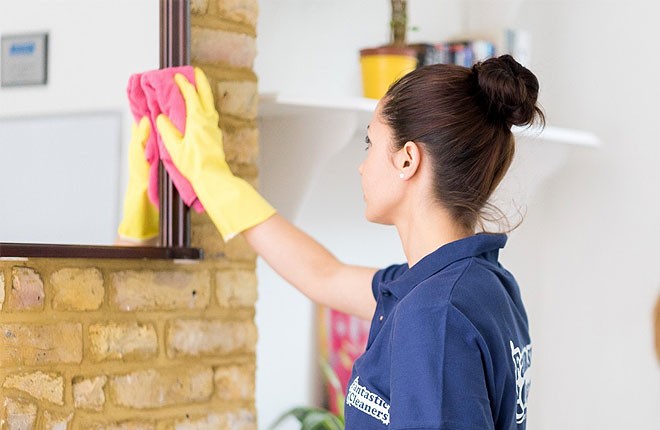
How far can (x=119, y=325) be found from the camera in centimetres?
166

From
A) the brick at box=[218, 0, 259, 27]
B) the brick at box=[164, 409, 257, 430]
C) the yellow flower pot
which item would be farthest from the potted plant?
the brick at box=[164, 409, 257, 430]

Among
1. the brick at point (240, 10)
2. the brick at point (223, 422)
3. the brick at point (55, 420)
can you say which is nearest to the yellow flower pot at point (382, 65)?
the brick at point (240, 10)

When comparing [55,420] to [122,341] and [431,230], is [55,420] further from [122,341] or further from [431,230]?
[431,230]

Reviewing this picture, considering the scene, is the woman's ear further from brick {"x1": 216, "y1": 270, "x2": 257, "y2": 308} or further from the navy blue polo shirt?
brick {"x1": 216, "y1": 270, "x2": 257, "y2": 308}

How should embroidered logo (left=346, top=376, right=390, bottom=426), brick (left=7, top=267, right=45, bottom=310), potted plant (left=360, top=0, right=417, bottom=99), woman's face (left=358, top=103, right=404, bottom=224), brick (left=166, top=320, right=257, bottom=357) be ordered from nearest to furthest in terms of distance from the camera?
embroidered logo (left=346, top=376, right=390, bottom=426), woman's face (left=358, top=103, right=404, bottom=224), brick (left=7, top=267, right=45, bottom=310), brick (left=166, top=320, right=257, bottom=357), potted plant (left=360, top=0, right=417, bottom=99)

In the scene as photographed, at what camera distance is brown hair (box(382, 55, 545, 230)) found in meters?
1.35

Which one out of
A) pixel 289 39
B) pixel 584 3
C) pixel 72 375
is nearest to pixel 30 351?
pixel 72 375

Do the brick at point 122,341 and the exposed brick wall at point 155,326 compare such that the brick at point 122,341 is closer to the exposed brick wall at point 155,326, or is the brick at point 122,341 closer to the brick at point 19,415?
the exposed brick wall at point 155,326

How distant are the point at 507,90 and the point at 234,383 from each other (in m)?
0.80

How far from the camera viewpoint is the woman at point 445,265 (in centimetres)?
119

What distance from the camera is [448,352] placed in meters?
1.19

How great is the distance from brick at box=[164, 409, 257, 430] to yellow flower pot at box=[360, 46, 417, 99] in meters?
0.82

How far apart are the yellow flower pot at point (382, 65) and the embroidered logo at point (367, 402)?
105 cm

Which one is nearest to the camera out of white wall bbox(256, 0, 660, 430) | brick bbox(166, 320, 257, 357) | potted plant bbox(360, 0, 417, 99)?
brick bbox(166, 320, 257, 357)
